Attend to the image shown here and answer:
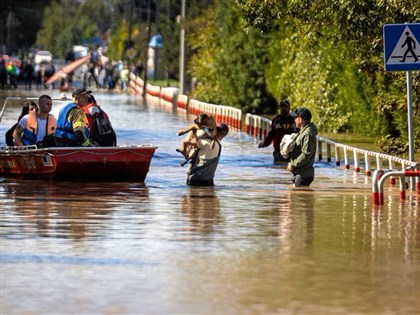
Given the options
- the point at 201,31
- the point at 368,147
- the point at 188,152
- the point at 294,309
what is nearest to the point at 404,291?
the point at 294,309

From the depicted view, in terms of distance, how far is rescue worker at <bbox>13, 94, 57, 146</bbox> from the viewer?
2430cm

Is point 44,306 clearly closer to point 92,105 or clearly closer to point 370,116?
point 92,105

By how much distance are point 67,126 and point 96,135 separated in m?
0.86

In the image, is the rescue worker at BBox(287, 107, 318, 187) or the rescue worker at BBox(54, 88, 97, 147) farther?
the rescue worker at BBox(54, 88, 97, 147)

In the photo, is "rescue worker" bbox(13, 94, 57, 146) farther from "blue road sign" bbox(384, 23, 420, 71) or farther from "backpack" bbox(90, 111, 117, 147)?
"blue road sign" bbox(384, 23, 420, 71)

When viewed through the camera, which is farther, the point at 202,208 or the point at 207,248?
the point at 202,208

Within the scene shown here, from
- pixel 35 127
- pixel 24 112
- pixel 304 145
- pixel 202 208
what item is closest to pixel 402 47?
pixel 304 145

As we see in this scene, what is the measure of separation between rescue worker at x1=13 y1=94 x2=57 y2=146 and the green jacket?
13.2ft

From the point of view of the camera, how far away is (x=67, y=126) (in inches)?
920

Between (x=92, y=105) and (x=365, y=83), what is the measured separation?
45.1ft

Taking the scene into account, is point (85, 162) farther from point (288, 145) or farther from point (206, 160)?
point (288, 145)

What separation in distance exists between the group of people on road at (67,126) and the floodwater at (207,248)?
2.31 feet

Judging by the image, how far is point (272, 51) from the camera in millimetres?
50469

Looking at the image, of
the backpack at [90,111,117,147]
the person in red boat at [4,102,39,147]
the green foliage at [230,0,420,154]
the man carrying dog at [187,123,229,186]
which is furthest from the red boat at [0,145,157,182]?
the green foliage at [230,0,420,154]
